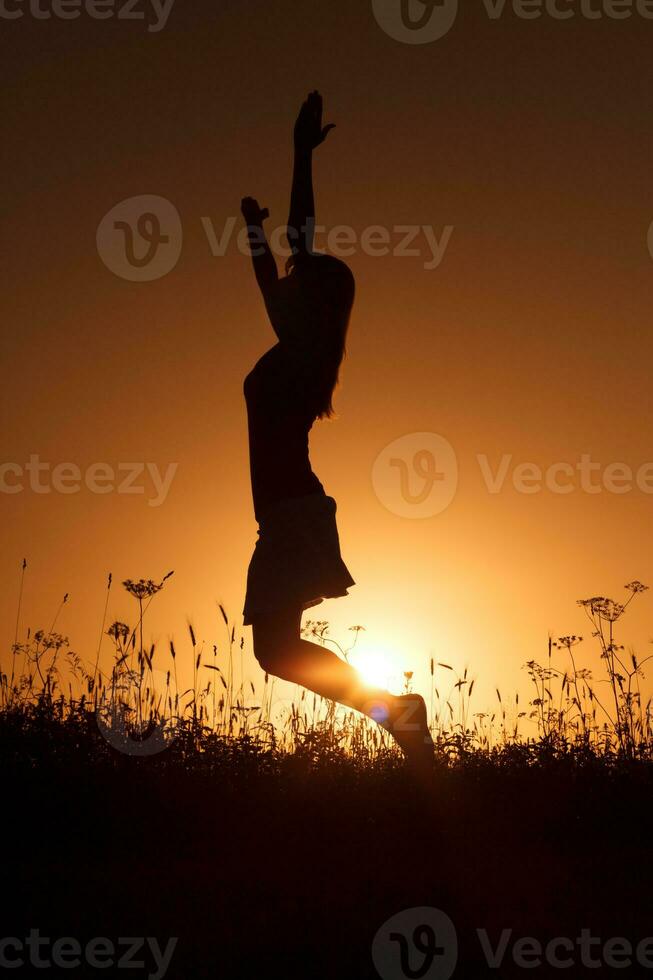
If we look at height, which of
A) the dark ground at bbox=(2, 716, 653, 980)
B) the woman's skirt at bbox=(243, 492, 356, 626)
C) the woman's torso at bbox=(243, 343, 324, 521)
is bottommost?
the dark ground at bbox=(2, 716, 653, 980)

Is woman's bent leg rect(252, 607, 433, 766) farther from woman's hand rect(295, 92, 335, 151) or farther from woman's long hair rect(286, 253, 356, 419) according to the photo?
woman's hand rect(295, 92, 335, 151)

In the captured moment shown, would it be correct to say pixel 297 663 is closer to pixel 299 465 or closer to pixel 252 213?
pixel 299 465

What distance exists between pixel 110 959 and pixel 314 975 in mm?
552

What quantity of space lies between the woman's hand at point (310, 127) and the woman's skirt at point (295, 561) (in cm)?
160

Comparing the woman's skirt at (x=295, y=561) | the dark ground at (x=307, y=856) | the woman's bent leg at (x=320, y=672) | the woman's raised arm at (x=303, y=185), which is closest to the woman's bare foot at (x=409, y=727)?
the woman's bent leg at (x=320, y=672)

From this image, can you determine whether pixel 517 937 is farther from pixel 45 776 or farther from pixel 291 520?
pixel 45 776

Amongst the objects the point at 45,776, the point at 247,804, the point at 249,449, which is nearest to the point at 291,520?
the point at 249,449

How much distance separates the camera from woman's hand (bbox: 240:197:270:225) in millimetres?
4266

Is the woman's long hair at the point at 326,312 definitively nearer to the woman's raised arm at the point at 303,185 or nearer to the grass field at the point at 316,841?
the woman's raised arm at the point at 303,185

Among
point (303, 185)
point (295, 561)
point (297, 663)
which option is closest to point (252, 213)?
point (303, 185)

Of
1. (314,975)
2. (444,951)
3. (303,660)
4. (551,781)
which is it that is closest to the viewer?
(314,975)

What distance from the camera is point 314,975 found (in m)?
2.43

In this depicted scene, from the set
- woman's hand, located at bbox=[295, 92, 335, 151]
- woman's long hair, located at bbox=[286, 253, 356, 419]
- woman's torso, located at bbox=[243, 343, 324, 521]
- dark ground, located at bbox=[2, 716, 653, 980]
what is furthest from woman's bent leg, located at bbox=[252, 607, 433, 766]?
woman's hand, located at bbox=[295, 92, 335, 151]

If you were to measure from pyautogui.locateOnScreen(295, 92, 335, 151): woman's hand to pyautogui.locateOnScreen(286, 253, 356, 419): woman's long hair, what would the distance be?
49cm
